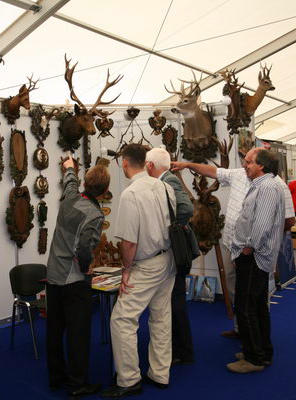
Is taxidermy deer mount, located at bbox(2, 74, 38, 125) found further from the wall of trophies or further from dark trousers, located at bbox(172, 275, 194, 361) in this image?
dark trousers, located at bbox(172, 275, 194, 361)

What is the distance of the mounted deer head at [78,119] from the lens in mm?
4402

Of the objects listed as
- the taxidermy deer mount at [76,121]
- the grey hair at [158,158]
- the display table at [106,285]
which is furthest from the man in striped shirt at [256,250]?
the taxidermy deer mount at [76,121]

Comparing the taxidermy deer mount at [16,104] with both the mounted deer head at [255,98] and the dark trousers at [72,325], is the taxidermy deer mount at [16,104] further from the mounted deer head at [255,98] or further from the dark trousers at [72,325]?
the mounted deer head at [255,98]

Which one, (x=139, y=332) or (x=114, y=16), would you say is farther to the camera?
(x=114, y=16)

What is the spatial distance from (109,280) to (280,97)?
8.97 meters

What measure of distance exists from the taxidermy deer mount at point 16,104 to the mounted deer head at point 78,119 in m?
0.46

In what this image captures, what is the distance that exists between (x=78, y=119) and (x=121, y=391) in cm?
297

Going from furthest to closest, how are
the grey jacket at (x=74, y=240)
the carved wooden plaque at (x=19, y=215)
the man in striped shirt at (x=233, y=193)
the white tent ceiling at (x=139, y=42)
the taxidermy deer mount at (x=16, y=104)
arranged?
1. the white tent ceiling at (x=139, y=42)
2. the carved wooden plaque at (x=19, y=215)
3. the taxidermy deer mount at (x=16, y=104)
4. the man in striped shirt at (x=233, y=193)
5. the grey jacket at (x=74, y=240)

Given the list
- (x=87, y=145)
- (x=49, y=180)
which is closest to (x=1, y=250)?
(x=49, y=180)

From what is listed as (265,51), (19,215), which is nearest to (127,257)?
(19,215)

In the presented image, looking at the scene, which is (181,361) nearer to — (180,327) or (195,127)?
(180,327)

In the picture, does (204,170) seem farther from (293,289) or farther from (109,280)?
(293,289)

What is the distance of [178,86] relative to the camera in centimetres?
836

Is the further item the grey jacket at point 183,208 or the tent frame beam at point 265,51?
the tent frame beam at point 265,51
